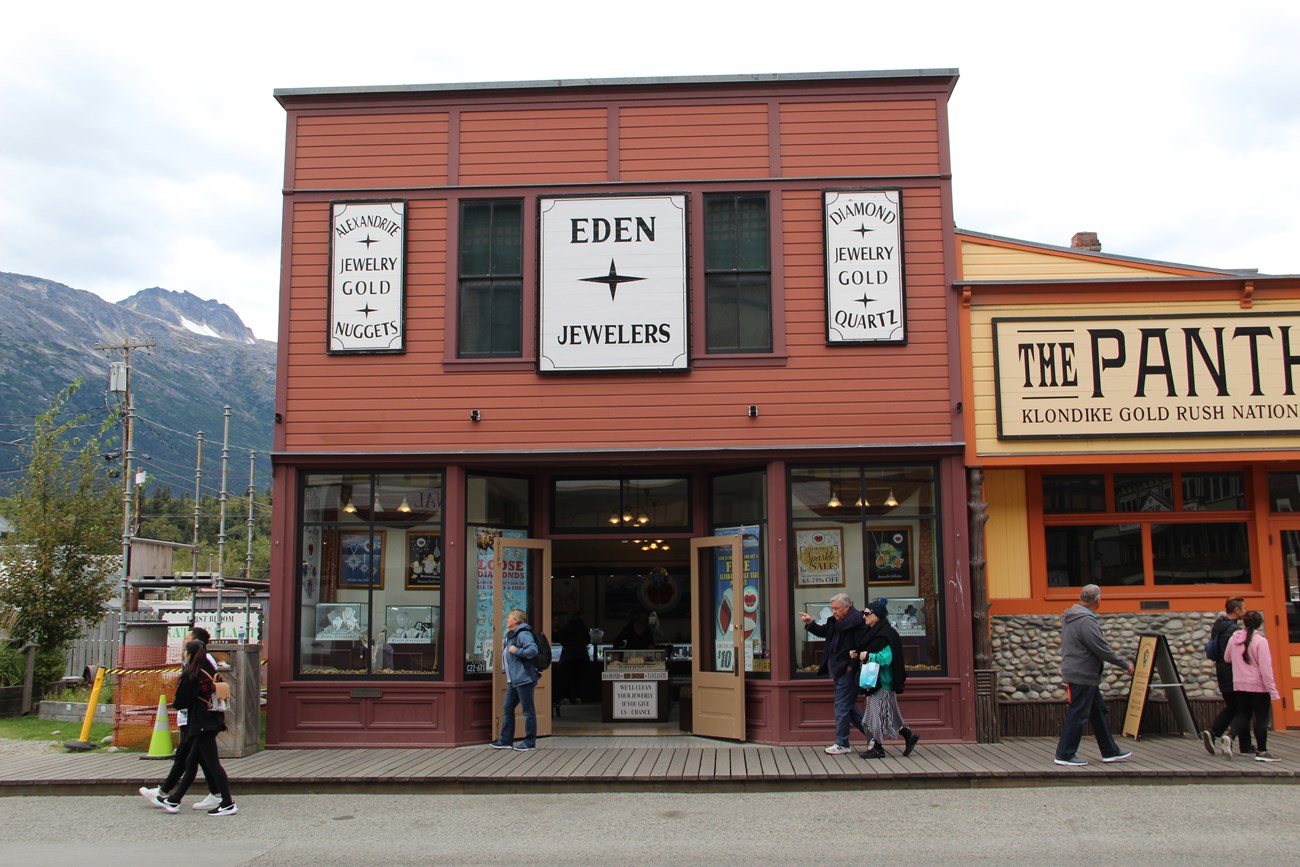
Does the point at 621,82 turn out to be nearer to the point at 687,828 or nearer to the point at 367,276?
the point at 367,276

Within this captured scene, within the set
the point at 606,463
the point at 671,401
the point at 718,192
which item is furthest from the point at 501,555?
the point at 718,192

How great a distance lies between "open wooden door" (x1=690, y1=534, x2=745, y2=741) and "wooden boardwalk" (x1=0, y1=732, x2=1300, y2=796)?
72cm

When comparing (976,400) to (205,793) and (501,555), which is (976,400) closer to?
(501,555)

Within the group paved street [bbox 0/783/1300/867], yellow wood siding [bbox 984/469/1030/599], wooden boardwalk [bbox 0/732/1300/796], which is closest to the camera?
paved street [bbox 0/783/1300/867]

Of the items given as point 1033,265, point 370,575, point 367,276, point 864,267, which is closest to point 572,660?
point 370,575

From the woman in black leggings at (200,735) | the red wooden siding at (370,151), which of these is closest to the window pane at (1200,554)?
the red wooden siding at (370,151)

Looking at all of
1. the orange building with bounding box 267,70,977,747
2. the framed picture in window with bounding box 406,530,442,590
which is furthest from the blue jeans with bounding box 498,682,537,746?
the framed picture in window with bounding box 406,530,442,590

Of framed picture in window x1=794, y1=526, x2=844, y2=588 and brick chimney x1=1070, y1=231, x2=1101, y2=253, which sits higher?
brick chimney x1=1070, y1=231, x2=1101, y2=253

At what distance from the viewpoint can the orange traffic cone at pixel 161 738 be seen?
12.4m

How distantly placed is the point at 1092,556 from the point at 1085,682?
121 inches

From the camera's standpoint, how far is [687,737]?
44.7ft

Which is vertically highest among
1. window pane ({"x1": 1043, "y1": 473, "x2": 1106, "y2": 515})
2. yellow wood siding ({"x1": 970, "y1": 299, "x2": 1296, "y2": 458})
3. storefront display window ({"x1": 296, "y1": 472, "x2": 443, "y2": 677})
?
yellow wood siding ({"x1": 970, "y1": 299, "x2": 1296, "y2": 458})

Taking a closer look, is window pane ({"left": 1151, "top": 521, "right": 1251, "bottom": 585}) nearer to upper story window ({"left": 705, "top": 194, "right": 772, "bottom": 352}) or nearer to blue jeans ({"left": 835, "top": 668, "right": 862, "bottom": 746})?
blue jeans ({"left": 835, "top": 668, "right": 862, "bottom": 746})

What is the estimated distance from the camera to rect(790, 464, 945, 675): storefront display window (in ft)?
42.9
